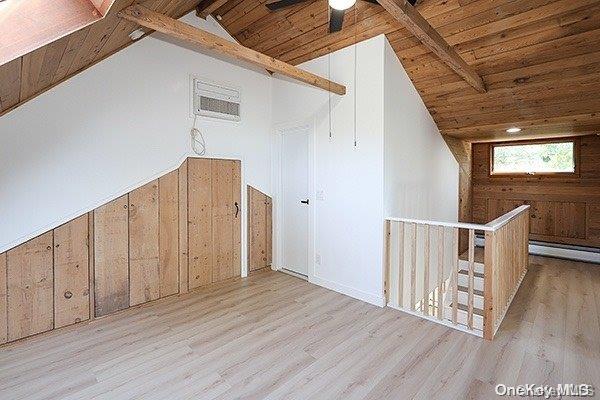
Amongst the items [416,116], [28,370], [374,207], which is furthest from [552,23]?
[28,370]

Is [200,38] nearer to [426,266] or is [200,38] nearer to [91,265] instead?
[91,265]

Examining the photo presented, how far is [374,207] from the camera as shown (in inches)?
130

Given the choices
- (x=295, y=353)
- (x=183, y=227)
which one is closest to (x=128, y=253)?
(x=183, y=227)

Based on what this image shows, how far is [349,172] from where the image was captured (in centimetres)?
354

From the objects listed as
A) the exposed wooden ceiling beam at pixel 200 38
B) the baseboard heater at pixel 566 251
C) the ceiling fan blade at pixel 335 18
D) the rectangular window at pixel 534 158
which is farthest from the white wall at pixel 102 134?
the baseboard heater at pixel 566 251

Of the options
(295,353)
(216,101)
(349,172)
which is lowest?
(295,353)

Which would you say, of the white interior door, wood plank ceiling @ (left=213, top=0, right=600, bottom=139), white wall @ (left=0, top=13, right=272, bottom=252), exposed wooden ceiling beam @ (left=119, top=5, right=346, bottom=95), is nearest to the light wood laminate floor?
the white interior door

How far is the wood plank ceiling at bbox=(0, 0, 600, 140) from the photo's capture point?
2.30 metres

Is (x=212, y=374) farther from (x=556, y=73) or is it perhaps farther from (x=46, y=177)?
(x=556, y=73)

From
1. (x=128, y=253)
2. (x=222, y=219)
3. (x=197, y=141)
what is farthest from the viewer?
(x=222, y=219)

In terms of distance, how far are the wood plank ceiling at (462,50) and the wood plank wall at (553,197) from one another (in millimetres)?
1055

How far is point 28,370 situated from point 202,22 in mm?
3853

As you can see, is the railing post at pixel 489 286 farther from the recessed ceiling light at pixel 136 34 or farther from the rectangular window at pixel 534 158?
the rectangular window at pixel 534 158

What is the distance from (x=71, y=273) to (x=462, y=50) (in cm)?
430
